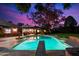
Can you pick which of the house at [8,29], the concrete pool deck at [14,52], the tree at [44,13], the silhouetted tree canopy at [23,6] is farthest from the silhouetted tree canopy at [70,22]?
the house at [8,29]

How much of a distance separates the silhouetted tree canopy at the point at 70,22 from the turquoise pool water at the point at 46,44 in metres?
0.26

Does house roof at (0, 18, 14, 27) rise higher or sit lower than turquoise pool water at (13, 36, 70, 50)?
higher

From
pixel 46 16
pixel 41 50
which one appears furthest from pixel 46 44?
pixel 46 16

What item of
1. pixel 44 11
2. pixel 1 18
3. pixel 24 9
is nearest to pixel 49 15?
pixel 44 11

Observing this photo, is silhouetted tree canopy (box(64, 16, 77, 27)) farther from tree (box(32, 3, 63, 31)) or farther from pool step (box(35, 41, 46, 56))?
pool step (box(35, 41, 46, 56))

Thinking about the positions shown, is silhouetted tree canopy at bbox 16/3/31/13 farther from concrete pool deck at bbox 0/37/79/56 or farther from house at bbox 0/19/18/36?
concrete pool deck at bbox 0/37/79/56

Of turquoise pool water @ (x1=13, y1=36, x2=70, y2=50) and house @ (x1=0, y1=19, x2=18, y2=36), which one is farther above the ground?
house @ (x1=0, y1=19, x2=18, y2=36)

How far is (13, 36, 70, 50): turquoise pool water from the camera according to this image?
13.9 feet

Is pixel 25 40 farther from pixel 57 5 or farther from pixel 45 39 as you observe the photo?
pixel 57 5

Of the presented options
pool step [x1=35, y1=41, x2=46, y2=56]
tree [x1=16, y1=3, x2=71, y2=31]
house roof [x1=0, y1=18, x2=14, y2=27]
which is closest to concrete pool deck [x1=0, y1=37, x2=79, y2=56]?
pool step [x1=35, y1=41, x2=46, y2=56]

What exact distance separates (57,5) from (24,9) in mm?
451

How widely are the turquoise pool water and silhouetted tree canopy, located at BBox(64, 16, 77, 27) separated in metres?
0.26

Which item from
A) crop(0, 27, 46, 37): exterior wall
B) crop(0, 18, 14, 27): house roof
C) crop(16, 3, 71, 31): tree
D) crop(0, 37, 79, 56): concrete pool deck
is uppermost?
crop(16, 3, 71, 31): tree

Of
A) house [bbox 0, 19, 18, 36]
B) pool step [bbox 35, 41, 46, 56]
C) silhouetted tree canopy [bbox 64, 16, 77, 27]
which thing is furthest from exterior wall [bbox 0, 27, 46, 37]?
silhouetted tree canopy [bbox 64, 16, 77, 27]
